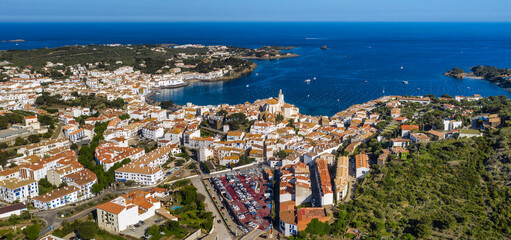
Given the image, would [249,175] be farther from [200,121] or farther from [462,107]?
[462,107]

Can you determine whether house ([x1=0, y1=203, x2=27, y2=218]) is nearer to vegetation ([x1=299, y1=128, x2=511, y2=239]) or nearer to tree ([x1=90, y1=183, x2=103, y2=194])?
tree ([x1=90, y1=183, x2=103, y2=194])

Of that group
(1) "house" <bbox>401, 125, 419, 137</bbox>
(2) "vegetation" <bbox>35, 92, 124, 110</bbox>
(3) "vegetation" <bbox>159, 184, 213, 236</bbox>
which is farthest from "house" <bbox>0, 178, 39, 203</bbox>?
(1) "house" <bbox>401, 125, 419, 137</bbox>

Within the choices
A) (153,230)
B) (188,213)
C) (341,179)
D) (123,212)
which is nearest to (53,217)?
(123,212)

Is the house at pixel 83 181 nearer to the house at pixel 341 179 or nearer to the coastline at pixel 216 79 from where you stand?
the house at pixel 341 179

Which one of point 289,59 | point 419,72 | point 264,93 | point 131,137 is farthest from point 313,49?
point 131,137

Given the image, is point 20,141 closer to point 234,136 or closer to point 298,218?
point 234,136

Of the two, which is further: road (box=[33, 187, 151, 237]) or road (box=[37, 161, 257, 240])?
road (box=[33, 187, 151, 237])
